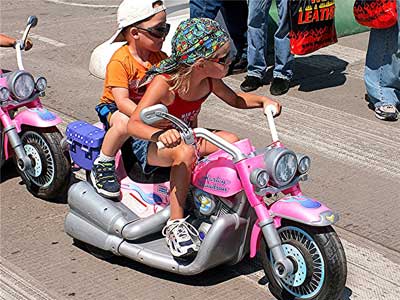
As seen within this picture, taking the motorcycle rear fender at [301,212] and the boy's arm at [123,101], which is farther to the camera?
the boy's arm at [123,101]

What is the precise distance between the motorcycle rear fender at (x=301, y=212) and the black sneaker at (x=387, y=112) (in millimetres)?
3016

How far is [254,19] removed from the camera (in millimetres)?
7543

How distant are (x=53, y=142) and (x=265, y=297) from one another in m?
1.72

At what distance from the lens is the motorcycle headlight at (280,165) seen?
395 cm

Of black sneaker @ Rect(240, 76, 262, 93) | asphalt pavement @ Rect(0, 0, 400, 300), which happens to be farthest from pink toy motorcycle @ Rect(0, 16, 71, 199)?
black sneaker @ Rect(240, 76, 262, 93)

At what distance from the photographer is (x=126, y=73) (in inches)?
182

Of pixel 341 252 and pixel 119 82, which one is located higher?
pixel 119 82

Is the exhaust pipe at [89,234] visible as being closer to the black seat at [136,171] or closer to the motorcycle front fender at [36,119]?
the black seat at [136,171]

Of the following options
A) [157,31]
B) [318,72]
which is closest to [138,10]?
[157,31]

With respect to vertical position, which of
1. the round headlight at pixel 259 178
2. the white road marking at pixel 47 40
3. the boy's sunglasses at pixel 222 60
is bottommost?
the white road marking at pixel 47 40

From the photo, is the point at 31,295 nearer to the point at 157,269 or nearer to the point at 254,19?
the point at 157,269

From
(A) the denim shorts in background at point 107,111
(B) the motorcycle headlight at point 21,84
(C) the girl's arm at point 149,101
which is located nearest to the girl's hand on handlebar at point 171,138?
(C) the girl's arm at point 149,101

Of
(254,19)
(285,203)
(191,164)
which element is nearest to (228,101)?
(191,164)

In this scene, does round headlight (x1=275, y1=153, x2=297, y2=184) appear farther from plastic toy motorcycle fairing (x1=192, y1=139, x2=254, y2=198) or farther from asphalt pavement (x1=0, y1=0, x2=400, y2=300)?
asphalt pavement (x1=0, y1=0, x2=400, y2=300)
